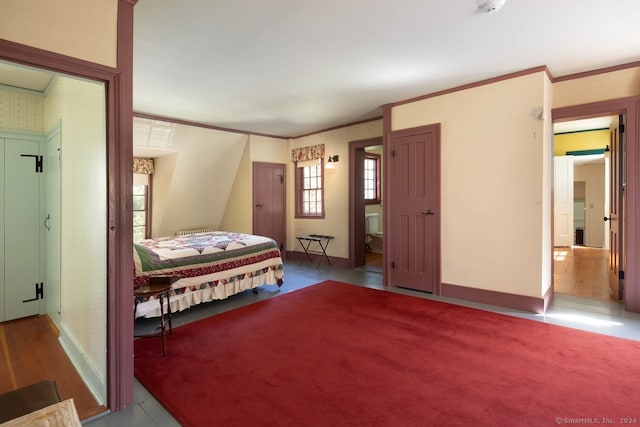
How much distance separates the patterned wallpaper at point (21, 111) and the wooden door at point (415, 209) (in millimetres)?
4109

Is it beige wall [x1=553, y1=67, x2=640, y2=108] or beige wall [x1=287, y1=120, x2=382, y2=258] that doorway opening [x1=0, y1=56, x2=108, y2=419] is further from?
beige wall [x1=553, y1=67, x2=640, y2=108]

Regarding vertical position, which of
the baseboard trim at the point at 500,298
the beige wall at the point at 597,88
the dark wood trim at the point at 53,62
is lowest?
the baseboard trim at the point at 500,298

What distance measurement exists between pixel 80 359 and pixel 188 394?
100 cm

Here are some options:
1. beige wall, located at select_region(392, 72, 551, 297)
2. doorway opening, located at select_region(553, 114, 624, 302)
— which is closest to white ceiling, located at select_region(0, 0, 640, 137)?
beige wall, located at select_region(392, 72, 551, 297)

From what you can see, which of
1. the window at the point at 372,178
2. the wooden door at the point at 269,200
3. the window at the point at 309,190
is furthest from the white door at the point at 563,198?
the wooden door at the point at 269,200

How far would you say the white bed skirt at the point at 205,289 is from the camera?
10.4 feet

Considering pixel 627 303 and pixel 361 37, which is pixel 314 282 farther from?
pixel 627 303

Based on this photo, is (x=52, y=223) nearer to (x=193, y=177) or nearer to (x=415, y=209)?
(x=193, y=177)

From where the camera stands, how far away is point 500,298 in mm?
3674

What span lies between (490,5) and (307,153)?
442 cm

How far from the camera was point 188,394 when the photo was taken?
6.73 feet

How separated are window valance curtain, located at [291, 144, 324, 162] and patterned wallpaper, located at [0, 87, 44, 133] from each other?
13.2ft

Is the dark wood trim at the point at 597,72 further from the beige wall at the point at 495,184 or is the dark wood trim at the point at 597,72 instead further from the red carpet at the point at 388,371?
the red carpet at the point at 388,371

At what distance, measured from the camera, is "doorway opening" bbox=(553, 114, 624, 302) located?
5.67m
